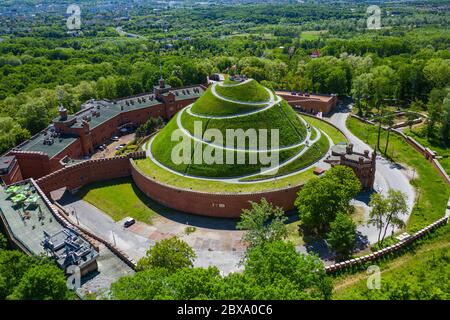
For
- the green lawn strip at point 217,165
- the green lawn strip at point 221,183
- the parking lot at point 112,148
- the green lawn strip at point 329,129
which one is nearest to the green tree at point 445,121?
the green lawn strip at point 329,129

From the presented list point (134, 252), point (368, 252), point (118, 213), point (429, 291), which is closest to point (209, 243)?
point (134, 252)

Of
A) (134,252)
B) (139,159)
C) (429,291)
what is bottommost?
(134,252)

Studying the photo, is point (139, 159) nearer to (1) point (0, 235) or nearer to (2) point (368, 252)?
(1) point (0, 235)

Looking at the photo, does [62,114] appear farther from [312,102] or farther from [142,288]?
[312,102]

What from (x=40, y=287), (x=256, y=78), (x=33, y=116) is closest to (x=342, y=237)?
(x=40, y=287)

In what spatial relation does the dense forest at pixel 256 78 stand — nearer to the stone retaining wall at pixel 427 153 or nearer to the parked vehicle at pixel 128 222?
the stone retaining wall at pixel 427 153
